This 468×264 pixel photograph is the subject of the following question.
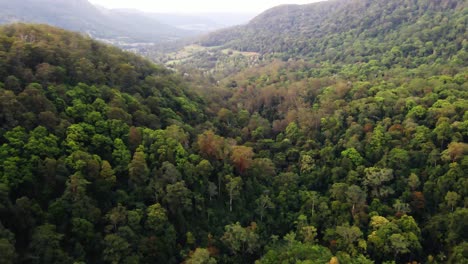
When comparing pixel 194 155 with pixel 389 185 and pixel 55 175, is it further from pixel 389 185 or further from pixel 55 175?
pixel 389 185

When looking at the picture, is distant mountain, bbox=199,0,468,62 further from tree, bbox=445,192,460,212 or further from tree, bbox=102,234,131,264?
tree, bbox=102,234,131,264

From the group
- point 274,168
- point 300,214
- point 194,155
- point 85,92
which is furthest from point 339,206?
point 85,92

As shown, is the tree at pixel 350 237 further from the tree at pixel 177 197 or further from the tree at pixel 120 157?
the tree at pixel 120 157

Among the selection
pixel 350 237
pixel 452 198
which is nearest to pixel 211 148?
pixel 350 237

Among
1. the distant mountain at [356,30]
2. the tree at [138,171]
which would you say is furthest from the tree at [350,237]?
the distant mountain at [356,30]

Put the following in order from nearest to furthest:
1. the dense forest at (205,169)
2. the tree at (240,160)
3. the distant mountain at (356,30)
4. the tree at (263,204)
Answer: the dense forest at (205,169) < the tree at (263,204) < the tree at (240,160) < the distant mountain at (356,30)

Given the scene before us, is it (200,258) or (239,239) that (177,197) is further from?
(239,239)
